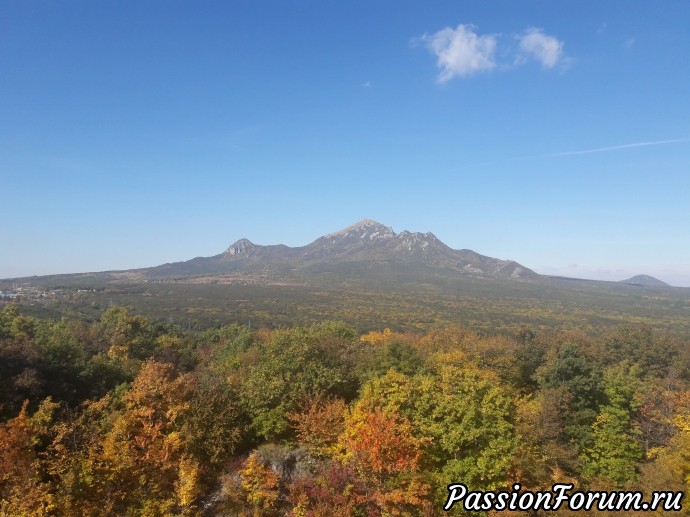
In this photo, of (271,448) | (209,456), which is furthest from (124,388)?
(271,448)

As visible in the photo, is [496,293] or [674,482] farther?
[496,293]

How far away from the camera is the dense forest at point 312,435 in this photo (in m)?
21.0

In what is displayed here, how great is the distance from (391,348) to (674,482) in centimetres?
1865

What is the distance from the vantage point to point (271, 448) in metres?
26.8

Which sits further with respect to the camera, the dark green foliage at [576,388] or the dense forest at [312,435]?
the dark green foliage at [576,388]

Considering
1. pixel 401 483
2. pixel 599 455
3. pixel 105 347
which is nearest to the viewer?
pixel 401 483

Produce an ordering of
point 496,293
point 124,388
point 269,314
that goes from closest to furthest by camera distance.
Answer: point 124,388 < point 269,314 < point 496,293

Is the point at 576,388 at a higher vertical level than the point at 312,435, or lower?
higher

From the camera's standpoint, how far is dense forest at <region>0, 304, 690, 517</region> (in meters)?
21.0

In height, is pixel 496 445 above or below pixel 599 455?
above

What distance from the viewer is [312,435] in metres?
25.3

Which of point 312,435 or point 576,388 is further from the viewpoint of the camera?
point 576,388

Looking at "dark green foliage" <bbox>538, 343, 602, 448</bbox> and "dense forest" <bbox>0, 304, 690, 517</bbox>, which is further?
"dark green foliage" <bbox>538, 343, 602, 448</bbox>

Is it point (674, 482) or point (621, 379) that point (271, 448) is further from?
point (621, 379)
